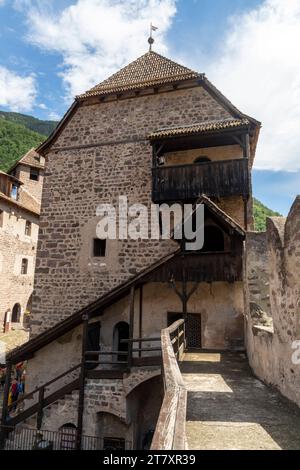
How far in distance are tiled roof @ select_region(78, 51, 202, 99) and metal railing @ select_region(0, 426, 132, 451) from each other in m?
13.3

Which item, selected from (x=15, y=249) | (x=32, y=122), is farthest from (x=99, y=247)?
(x=32, y=122)

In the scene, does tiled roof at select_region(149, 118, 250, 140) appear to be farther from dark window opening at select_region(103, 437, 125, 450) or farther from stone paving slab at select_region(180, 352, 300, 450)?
dark window opening at select_region(103, 437, 125, 450)

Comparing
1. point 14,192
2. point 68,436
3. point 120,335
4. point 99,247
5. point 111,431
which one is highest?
point 14,192

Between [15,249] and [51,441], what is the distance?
16.4m

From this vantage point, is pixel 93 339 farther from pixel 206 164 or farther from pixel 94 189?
pixel 206 164

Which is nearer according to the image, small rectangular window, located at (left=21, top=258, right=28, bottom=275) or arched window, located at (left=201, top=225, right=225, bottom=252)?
arched window, located at (left=201, top=225, right=225, bottom=252)

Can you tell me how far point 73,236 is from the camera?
44.8 feet

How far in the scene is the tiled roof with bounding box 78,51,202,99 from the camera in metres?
13.5

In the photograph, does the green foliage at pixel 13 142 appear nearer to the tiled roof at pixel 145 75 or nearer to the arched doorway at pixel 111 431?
the tiled roof at pixel 145 75

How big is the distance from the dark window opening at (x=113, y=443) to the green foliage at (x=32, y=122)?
6712 centimetres

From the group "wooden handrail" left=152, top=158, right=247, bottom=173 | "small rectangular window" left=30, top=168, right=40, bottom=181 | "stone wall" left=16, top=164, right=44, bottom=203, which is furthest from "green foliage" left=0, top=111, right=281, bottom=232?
"wooden handrail" left=152, top=158, right=247, bottom=173

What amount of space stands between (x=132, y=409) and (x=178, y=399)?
26.8ft

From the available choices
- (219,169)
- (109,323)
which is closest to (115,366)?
(109,323)

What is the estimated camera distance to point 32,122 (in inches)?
2795
